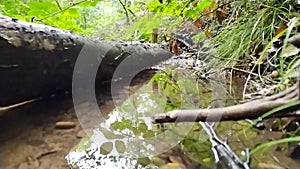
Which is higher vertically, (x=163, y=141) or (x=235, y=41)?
(x=235, y=41)

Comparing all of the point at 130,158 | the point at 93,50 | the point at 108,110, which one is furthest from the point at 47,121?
the point at 93,50

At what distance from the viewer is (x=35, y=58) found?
54.5 inches

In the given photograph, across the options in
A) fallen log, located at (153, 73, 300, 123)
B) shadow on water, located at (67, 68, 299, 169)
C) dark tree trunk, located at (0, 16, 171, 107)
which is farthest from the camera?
dark tree trunk, located at (0, 16, 171, 107)

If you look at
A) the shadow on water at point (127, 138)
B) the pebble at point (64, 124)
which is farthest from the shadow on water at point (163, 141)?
the pebble at point (64, 124)

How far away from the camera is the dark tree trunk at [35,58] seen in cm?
129

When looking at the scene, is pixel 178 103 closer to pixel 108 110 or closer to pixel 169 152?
pixel 108 110

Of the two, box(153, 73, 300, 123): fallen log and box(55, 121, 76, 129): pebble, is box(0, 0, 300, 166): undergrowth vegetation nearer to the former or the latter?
box(55, 121, 76, 129): pebble

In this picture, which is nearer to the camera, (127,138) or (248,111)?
(248,111)

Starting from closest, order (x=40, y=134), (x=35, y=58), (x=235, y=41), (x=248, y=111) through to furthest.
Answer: (x=248, y=111), (x=40, y=134), (x=35, y=58), (x=235, y=41)

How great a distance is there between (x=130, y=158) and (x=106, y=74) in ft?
3.27

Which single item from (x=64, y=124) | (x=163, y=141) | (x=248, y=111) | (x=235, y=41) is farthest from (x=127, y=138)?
(x=235, y=41)

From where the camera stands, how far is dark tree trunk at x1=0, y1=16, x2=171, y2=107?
1285mm

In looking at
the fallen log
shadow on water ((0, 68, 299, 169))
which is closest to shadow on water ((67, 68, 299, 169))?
shadow on water ((0, 68, 299, 169))

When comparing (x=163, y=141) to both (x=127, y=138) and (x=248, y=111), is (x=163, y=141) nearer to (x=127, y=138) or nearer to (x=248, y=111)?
(x=127, y=138)
